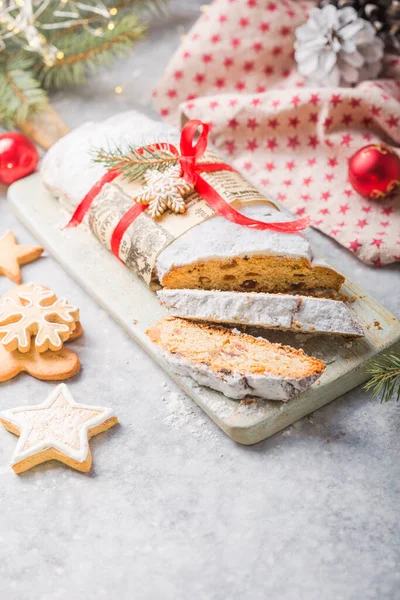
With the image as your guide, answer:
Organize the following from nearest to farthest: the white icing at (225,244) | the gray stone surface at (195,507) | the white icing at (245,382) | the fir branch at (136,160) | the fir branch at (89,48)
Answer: the gray stone surface at (195,507), the white icing at (245,382), the white icing at (225,244), the fir branch at (136,160), the fir branch at (89,48)

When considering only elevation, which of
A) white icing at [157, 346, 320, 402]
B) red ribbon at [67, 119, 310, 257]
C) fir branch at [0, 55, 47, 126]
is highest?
fir branch at [0, 55, 47, 126]

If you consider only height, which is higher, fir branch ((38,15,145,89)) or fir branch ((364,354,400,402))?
fir branch ((38,15,145,89))

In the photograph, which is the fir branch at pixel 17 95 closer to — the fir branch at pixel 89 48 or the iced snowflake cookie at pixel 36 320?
the fir branch at pixel 89 48

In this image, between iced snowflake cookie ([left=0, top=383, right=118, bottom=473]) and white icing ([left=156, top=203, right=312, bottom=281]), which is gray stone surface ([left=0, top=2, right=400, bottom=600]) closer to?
iced snowflake cookie ([left=0, top=383, right=118, bottom=473])

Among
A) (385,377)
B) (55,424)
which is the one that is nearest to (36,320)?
(55,424)

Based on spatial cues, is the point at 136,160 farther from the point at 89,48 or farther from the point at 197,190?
the point at 89,48

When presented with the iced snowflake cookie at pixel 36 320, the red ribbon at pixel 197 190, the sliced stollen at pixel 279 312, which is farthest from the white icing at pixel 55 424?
the red ribbon at pixel 197 190

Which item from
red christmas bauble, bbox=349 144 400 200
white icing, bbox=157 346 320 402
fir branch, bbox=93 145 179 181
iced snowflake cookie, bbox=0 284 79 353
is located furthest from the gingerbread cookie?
red christmas bauble, bbox=349 144 400 200
